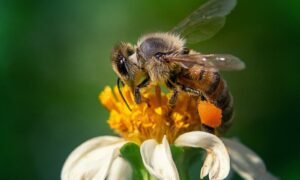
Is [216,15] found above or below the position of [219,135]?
above

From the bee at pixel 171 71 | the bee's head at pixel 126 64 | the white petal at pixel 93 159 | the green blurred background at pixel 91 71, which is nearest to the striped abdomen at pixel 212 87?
the bee at pixel 171 71

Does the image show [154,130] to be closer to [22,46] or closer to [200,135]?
[200,135]

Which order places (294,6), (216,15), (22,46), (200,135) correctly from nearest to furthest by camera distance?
(200,135) < (216,15) < (294,6) < (22,46)

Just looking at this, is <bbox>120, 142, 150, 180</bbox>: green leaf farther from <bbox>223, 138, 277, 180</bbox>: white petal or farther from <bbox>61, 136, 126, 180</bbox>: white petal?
<bbox>223, 138, 277, 180</bbox>: white petal

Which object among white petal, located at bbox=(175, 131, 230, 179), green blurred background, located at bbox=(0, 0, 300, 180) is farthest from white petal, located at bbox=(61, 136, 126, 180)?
green blurred background, located at bbox=(0, 0, 300, 180)

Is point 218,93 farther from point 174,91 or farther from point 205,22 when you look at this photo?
point 205,22

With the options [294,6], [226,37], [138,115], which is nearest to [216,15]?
[138,115]
